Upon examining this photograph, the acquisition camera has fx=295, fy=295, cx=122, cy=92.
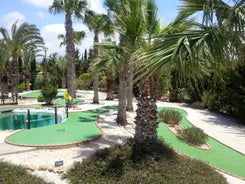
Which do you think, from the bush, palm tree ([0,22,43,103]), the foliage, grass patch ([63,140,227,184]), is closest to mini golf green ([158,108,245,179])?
grass patch ([63,140,227,184])

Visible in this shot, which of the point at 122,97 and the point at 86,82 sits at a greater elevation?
the point at 86,82

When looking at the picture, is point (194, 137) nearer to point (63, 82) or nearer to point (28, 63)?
point (63, 82)

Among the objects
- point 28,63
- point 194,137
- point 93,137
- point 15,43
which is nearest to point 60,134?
point 93,137

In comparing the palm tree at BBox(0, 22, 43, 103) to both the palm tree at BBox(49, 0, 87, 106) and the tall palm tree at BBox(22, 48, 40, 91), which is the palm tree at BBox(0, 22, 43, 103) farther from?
the tall palm tree at BBox(22, 48, 40, 91)

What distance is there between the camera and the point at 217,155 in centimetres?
1009

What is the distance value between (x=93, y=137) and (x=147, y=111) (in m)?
3.46

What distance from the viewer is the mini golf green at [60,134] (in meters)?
10.4

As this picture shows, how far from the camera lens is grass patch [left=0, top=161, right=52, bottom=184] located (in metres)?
6.77

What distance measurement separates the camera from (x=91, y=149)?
981 cm

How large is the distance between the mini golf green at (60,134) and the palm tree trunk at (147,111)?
2983 millimetres

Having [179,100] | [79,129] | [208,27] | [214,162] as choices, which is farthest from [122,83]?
[179,100]

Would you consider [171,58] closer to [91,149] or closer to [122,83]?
[91,149]

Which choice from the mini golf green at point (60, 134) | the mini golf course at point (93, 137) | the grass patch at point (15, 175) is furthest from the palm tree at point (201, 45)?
the mini golf green at point (60, 134)

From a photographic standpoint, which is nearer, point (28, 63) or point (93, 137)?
point (93, 137)
